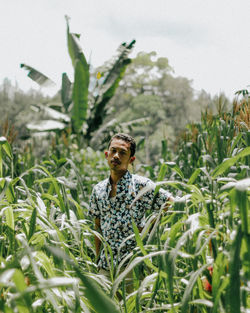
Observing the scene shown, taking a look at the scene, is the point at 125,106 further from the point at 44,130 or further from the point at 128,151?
the point at 128,151

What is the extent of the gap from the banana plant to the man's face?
17.6ft

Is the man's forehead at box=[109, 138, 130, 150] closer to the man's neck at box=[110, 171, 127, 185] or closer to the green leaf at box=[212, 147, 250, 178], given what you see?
the man's neck at box=[110, 171, 127, 185]

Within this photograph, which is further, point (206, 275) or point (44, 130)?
point (44, 130)

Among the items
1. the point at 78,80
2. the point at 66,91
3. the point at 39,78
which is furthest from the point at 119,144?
the point at 66,91

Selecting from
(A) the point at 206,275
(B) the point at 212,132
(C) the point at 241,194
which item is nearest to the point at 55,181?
(A) the point at 206,275

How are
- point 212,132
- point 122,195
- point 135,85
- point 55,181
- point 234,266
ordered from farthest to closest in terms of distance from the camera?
point 135,85
point 212,132
point 122,195
point 55,181
point 234,266

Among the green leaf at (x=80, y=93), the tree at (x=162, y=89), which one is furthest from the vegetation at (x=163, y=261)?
the tree at (x=162, y=89)

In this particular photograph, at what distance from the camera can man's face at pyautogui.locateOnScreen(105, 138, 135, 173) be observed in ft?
5.96

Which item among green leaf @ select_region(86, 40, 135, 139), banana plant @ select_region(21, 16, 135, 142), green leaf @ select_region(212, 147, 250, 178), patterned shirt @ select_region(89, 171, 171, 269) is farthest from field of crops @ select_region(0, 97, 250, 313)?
green leaf @ select_region(86, 40, 135, 139)

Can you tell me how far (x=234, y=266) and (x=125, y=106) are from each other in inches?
1208

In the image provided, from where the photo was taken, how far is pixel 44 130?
8.34 meters

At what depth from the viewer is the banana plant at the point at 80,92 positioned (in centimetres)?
723

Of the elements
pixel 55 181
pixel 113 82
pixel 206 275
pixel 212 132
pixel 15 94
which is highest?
pixel 15 94

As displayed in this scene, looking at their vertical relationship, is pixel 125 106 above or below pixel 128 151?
above
